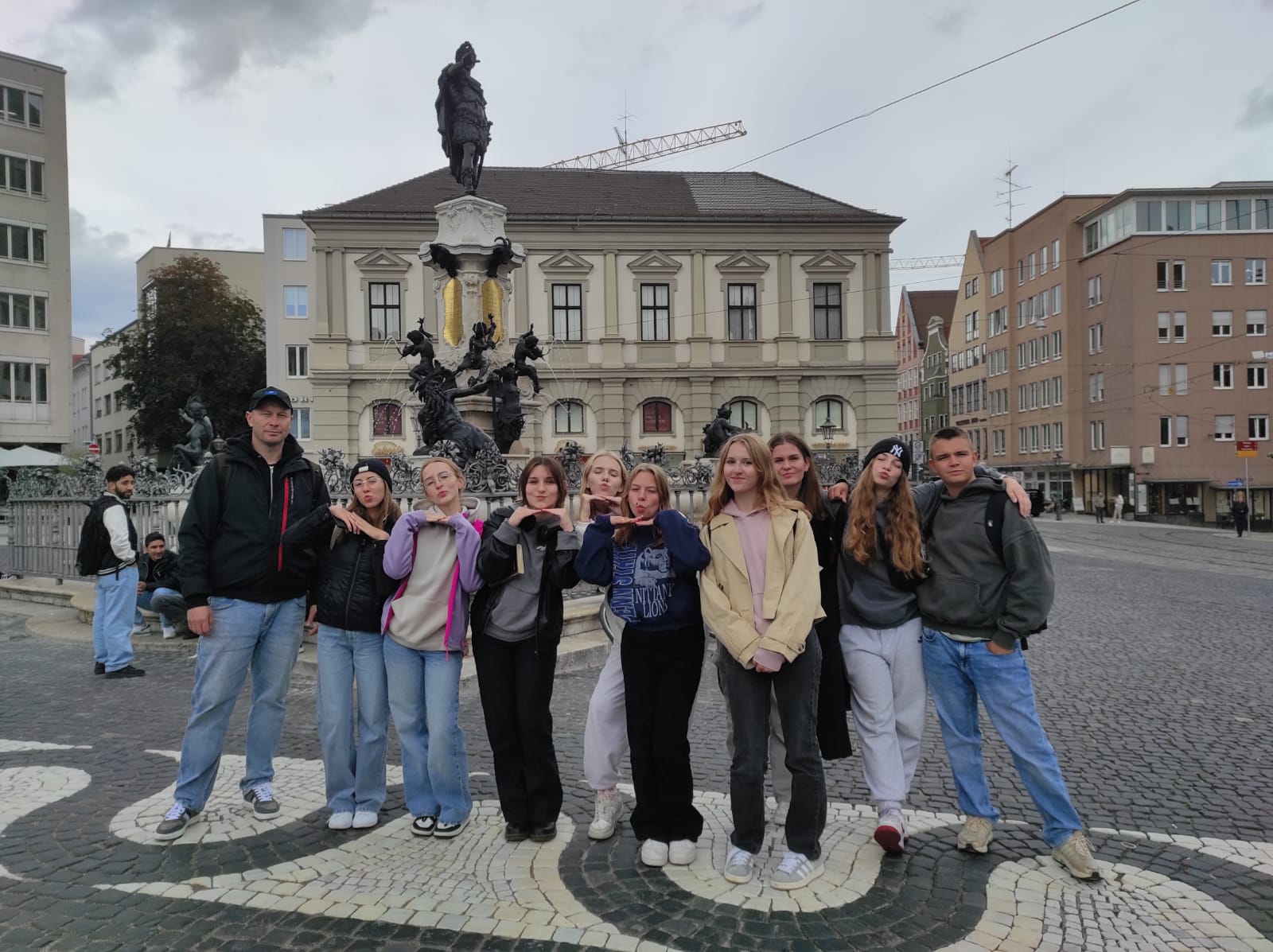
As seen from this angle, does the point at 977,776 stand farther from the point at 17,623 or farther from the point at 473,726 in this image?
the point at 17,623

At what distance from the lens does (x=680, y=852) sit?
3.88 m

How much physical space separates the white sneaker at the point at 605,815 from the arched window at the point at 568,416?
3484 centimetres

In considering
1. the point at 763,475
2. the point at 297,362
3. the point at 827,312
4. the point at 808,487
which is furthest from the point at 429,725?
the point at 297,362

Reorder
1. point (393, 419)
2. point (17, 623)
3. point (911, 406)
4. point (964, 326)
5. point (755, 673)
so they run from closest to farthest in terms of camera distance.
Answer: point (755, 673) < point (17, 623) < point (393, 419) < point (964, 326) < point (911, 406)

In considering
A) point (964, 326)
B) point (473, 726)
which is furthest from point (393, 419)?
point (964, 326)

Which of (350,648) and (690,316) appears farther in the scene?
(690,316)

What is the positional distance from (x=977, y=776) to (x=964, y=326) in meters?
69.7

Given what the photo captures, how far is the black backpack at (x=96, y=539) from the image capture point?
320 inches

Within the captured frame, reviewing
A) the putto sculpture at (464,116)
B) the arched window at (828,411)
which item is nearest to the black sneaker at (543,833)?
the putto sculpture at (464,116)

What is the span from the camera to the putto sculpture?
1341 cm

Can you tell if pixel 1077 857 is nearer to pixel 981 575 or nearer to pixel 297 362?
pixel 981 575

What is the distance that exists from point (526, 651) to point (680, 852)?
111 centimetres

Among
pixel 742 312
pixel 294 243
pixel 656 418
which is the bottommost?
pixel 656 418

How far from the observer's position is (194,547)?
417 cm
